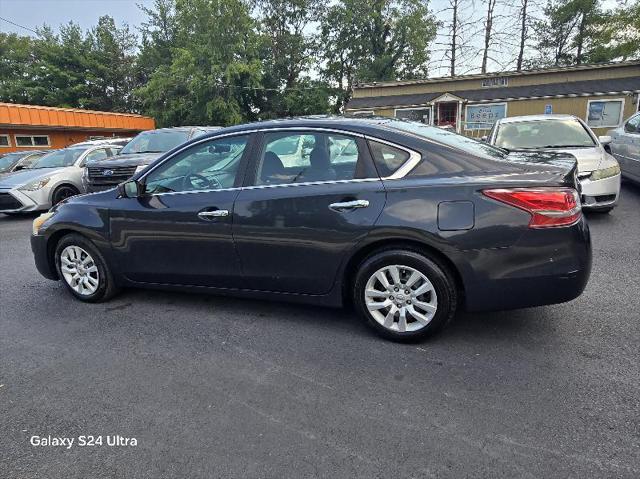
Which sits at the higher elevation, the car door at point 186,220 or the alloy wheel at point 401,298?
the car door at point 186,220

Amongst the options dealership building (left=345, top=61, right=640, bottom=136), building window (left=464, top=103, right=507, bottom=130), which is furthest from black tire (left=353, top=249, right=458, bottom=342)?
building window (left=464, top=103, right=507, bottom=130)

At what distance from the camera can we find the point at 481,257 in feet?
8.93

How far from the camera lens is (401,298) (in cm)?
296

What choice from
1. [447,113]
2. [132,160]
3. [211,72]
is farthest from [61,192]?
[211,72]

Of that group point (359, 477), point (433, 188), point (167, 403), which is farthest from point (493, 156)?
point (167, 403)

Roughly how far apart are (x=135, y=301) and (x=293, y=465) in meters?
2.74

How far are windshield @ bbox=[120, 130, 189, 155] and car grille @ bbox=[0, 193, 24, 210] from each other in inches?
91.0

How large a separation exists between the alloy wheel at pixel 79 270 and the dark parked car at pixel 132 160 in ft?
14.0

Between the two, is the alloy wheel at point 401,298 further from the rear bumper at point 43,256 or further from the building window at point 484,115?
the building window at point 484,115

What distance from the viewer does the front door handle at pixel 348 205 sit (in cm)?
293

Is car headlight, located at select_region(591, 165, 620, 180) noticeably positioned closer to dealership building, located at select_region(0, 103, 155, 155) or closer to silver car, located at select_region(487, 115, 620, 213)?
silver car, located at select_region(487, 115, 620, 213)

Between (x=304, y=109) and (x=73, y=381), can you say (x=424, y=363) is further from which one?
(x=304, y=109)

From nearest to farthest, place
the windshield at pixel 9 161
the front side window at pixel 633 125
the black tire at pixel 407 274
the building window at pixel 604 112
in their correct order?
the black tire at pixel 407 274, the front side window at pixel 633 125, the windshield at pixel 9 161, the building window at pixel 604 112

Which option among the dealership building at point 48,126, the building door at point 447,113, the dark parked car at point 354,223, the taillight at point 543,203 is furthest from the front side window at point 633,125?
the dealership building at point 48,126
